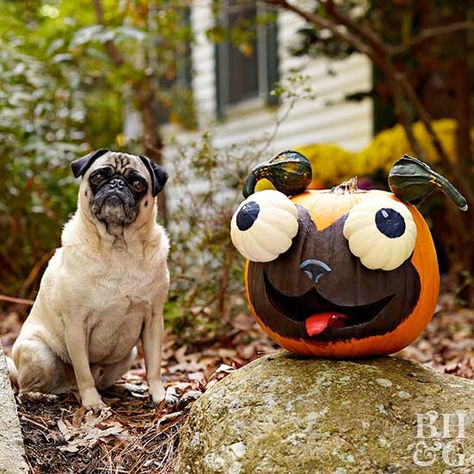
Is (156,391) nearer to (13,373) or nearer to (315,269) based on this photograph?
(13,373)

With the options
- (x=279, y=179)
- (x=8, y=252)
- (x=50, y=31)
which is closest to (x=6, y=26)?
(x=50, y=31)

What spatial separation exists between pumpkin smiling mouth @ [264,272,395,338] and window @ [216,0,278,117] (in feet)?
26.4

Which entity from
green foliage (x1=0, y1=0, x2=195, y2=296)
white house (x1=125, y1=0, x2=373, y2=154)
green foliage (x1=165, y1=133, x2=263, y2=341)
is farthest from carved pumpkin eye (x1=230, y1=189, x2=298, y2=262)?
white house (x1=125, y1=0, x2=373, y2=154)

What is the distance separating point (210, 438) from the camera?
8.96 ft

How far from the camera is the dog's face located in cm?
342

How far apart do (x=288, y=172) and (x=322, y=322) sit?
618 mm

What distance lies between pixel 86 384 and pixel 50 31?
18.0 feet

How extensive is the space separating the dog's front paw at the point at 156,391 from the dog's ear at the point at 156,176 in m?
0.88

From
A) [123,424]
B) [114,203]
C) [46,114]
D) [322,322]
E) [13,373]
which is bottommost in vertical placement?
[123,424]

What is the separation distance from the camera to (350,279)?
2.76 meters

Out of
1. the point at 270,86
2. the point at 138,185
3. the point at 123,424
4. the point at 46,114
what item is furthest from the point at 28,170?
the point at 270,86

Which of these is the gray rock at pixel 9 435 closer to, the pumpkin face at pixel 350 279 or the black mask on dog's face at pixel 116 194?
the black mask on dog's face at pixel 116 194

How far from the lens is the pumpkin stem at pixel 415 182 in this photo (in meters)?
2.85

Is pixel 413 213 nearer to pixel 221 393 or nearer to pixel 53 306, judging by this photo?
pixel 221 393
